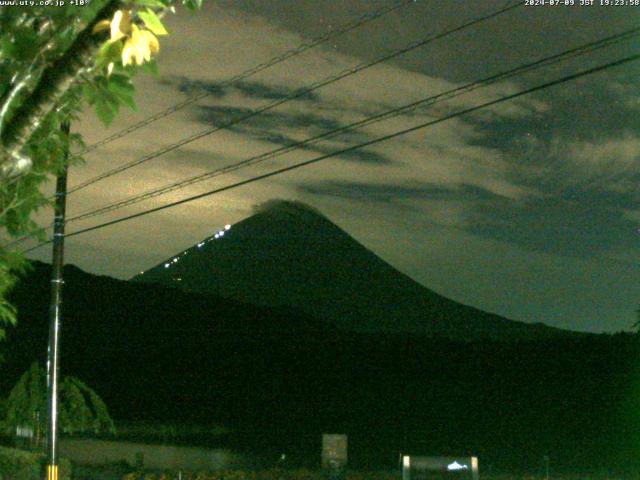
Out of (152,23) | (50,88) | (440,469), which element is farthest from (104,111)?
(440,469)

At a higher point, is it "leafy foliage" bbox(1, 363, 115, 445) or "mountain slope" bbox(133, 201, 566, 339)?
"mountain slope" bbox(133, 201, 566, 339)

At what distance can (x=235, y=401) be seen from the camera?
45875 millimetres

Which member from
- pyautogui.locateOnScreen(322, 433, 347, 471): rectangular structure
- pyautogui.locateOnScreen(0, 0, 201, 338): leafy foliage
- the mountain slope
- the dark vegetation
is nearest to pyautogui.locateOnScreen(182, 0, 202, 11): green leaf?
pyautogui.locateOnScreen(0, 0, 201, 338): leafy foliage

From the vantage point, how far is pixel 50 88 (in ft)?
13.4

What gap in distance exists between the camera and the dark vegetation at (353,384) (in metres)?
34.4

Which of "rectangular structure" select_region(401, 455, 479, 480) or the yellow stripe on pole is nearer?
the yellow stripe on pole

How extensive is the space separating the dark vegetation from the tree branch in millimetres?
24192

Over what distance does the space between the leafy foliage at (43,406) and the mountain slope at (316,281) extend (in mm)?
109482

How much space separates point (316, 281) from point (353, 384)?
4809 inches

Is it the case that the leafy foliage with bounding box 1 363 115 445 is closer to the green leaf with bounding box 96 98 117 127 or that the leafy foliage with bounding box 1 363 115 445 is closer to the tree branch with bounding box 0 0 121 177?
the green leaf with bounding box 96 98 117 127

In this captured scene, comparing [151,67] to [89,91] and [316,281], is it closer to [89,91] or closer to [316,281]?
[89,91]

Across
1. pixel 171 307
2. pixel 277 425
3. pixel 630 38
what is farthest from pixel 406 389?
pixel 630 38

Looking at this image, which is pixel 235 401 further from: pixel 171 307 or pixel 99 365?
pixel 171 307

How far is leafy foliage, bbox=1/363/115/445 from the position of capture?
53.8 ft
